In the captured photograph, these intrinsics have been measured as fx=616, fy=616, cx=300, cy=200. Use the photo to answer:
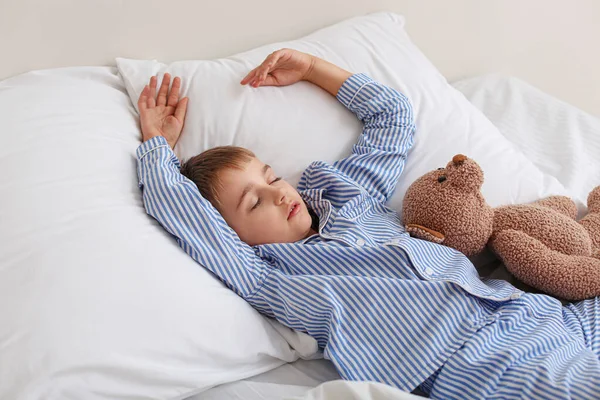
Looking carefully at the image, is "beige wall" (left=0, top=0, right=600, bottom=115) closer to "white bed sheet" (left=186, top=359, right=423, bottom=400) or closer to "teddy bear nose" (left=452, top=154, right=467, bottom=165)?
"teddy bear nose" (left=452, top=154, right=467, bottom=165)

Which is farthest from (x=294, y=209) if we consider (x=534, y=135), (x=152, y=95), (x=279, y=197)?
(x=534, y=135)

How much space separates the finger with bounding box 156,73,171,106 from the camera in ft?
3.95

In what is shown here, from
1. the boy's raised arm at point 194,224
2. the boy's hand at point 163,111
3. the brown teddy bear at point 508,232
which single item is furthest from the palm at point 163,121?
the brown teddy bear at point 508,232

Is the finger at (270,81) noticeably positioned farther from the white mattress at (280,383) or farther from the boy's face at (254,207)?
the white mattress at (280,383)

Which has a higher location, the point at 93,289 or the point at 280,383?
the point at 93,289

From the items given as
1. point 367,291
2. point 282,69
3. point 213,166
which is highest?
point 282,69

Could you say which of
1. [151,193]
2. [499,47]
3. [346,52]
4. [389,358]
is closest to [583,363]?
[389,358]

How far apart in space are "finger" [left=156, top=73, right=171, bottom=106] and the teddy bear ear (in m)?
0.54

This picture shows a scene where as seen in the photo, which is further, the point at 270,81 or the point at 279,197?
the point at 270,81

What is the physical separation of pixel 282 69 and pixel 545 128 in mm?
728

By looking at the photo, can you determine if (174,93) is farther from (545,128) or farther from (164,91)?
(545,128)

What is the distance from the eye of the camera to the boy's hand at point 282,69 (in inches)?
48.8

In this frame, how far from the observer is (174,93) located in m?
1.22

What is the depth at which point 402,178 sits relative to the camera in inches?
49.8
